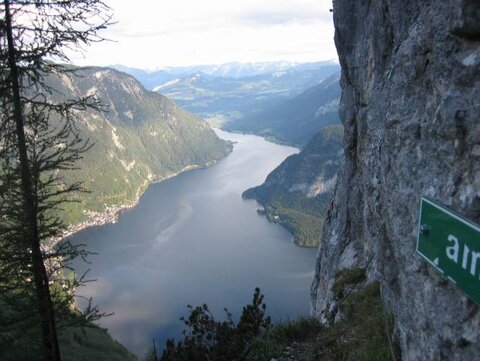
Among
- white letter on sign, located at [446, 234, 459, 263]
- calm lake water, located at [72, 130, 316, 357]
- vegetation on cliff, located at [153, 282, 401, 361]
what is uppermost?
white letter on sign, located at [446, 234, 459, 263]

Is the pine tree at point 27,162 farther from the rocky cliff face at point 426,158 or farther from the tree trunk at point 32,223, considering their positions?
the rocky cliff face at point 426,158

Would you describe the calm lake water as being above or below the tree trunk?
below

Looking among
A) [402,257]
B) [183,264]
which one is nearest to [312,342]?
[402,257]

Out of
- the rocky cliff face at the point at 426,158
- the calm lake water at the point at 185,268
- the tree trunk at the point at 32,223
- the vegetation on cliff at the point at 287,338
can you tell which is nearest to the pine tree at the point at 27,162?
the tree trunk at the point at 32,223

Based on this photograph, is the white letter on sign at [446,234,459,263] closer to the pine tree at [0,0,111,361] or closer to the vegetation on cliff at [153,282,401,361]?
the vegetation on cliff at [153,282,401,361]

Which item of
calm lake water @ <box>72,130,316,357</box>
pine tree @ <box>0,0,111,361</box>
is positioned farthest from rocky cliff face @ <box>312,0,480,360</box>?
calm lake water @ <box>72,130,316,357</box>

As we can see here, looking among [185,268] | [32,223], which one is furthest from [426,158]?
[185,268]

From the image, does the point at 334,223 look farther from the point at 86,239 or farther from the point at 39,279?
the point at 86,239
